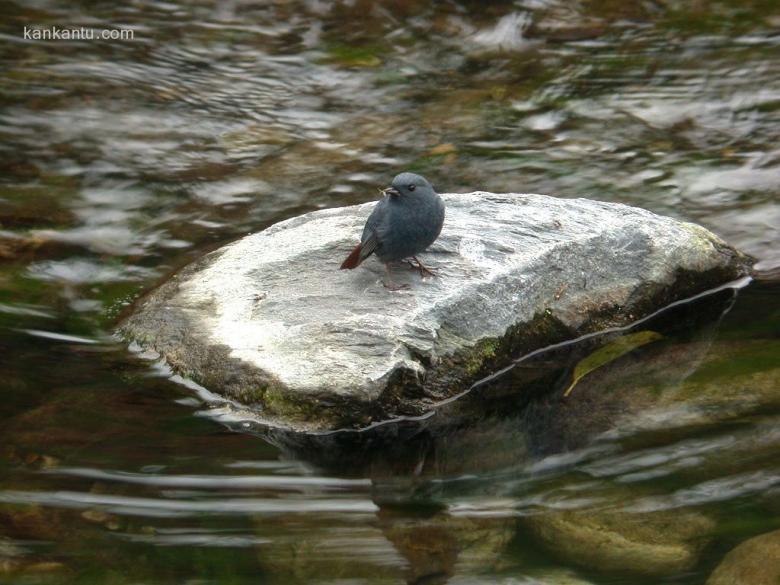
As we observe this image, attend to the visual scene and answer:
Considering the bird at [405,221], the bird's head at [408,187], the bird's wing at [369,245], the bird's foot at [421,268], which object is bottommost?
the bird's foot at [421,268]

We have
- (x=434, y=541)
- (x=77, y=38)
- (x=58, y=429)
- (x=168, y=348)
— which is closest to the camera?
(x=434, y=541)

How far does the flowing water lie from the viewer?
12.6 ft

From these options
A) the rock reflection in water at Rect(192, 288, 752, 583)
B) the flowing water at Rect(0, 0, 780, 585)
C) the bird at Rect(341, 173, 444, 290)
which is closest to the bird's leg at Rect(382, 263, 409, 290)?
the bird at Rect(341, 173, 444, 290)

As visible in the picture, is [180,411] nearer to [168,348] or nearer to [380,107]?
[168,348]

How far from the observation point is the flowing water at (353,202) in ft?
12.6

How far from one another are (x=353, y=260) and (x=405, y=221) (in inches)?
14.2

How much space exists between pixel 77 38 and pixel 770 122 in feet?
18.8

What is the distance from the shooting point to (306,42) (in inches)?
381

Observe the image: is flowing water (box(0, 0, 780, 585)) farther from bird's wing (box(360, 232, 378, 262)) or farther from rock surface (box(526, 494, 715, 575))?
bird's wing (box(360, 232, 378, 262))

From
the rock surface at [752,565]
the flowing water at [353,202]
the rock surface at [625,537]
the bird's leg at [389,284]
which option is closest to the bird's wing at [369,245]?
the bird's leg at [389,284]

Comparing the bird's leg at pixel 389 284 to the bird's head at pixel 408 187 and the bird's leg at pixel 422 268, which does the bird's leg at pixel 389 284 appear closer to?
the bird's leg at pixel 422 268

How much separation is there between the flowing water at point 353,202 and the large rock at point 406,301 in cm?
17

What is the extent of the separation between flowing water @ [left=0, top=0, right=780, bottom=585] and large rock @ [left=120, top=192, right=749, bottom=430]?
166mm

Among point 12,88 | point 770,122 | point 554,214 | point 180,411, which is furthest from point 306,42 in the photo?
point 180,411
